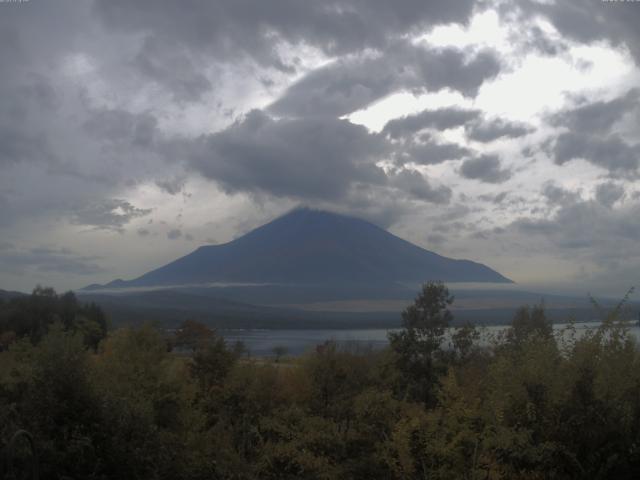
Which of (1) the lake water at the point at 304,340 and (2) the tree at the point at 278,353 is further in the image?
(2) the tree at the point at 278,353

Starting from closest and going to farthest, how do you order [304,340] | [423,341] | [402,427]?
[402,427]
[423,341]
[304,340]

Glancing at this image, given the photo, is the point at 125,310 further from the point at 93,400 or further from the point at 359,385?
the point at 93,400

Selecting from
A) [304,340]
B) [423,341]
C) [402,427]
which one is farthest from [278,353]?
[304,340]

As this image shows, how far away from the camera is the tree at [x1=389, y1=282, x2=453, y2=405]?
2544 centimetres

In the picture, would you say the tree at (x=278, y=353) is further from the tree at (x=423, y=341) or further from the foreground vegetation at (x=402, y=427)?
the foreground vegetation at (x=402, y=427)

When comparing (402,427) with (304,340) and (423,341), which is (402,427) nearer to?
(423,341)

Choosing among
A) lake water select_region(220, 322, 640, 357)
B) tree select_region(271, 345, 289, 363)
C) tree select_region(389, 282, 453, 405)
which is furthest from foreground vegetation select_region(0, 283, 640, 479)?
tree select_region(271, 345, 289, 363)

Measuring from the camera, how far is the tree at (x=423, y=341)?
25.4 metres

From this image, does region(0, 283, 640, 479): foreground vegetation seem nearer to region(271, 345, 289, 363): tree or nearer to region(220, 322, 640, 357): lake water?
region(220, 322, 640, 357): lake water

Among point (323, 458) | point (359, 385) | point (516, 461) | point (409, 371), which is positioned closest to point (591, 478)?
point (516, 461)

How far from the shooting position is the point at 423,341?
2692 cm

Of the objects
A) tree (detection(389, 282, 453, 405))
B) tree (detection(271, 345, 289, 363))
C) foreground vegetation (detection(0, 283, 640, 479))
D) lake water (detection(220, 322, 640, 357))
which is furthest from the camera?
→ tree (detection(271, 345, 289, 363))

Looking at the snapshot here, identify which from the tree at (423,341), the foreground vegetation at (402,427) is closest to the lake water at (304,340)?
the foreground vegetation at (402,427)

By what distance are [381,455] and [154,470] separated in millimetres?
4120
